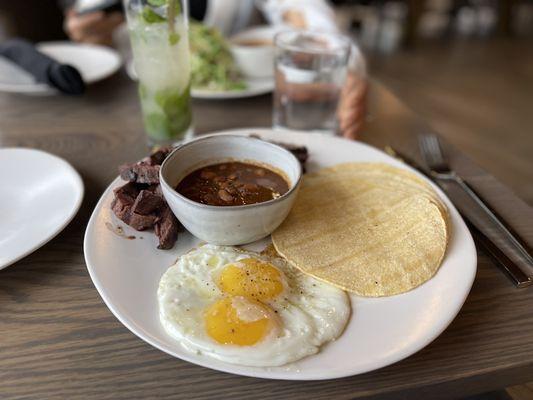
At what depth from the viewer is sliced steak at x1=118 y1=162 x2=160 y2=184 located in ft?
4.31

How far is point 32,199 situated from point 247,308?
870 millimetres

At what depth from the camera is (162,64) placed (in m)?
1.64

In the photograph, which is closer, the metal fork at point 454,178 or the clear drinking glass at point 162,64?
the metal fork at point 454,178

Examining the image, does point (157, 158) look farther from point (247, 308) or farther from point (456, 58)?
point (456, 58)

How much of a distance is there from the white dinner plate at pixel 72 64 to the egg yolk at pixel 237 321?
5.33 feet

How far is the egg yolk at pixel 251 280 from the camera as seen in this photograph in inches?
41.7

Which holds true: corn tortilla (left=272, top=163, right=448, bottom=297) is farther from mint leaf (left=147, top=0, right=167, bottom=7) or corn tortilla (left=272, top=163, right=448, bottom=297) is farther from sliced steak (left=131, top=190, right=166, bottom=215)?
mint leaf (left=147, top=0, right=167, bottom=7)

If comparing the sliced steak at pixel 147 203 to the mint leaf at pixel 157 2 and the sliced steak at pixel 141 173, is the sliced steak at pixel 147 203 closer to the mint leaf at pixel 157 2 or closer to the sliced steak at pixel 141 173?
the sliced steak at pixel 141 173

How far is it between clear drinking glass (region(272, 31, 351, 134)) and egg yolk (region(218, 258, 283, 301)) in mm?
1021

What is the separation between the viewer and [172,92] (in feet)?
5.59

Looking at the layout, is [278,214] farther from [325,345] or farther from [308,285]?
[325,345]

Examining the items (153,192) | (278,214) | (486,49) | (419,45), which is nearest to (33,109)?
(153,192)

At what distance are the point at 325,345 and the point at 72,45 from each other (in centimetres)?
238

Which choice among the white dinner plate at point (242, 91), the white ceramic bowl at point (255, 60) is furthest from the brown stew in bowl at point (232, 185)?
the white ceramic bowl at point (255, 60)
